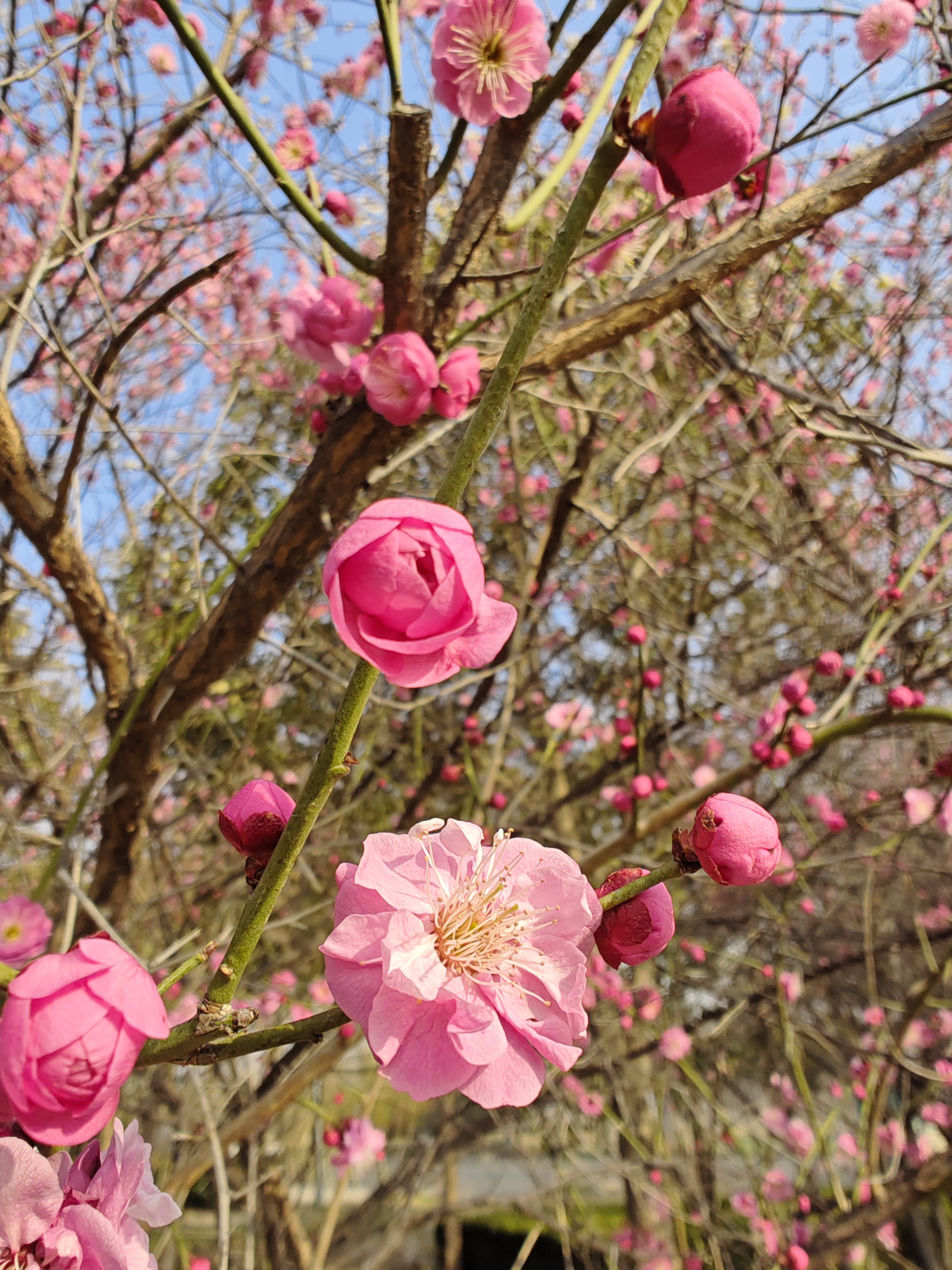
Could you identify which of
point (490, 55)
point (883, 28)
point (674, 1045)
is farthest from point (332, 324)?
point (674, 1045)

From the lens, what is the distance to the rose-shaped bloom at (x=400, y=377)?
1.18 metres

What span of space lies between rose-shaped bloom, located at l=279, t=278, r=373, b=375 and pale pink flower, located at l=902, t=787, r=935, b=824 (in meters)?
2.28

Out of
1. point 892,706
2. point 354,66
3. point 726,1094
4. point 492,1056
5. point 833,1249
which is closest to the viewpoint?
point 492,1056

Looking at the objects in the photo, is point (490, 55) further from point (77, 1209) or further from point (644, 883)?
point (77, 1209)

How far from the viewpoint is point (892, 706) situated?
1722mm

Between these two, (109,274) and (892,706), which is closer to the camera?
(892,706)

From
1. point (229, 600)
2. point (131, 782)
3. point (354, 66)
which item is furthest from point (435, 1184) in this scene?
point (354, 66)

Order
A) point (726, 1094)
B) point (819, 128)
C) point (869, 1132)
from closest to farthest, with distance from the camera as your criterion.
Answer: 1. point (819, 128)
2. point (869, 1132)
3. point (726, 1094)

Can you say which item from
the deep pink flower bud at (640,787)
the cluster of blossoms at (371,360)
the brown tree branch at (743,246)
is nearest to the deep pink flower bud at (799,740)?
the deep pink flower bud at (640,787)

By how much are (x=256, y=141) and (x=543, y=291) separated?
2.82ft

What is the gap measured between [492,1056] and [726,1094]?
544 cm

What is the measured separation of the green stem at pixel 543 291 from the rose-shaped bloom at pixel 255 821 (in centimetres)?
27

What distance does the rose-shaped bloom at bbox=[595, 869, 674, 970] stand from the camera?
1.93 feet

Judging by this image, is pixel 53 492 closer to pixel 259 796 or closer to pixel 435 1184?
pixel 259 796
